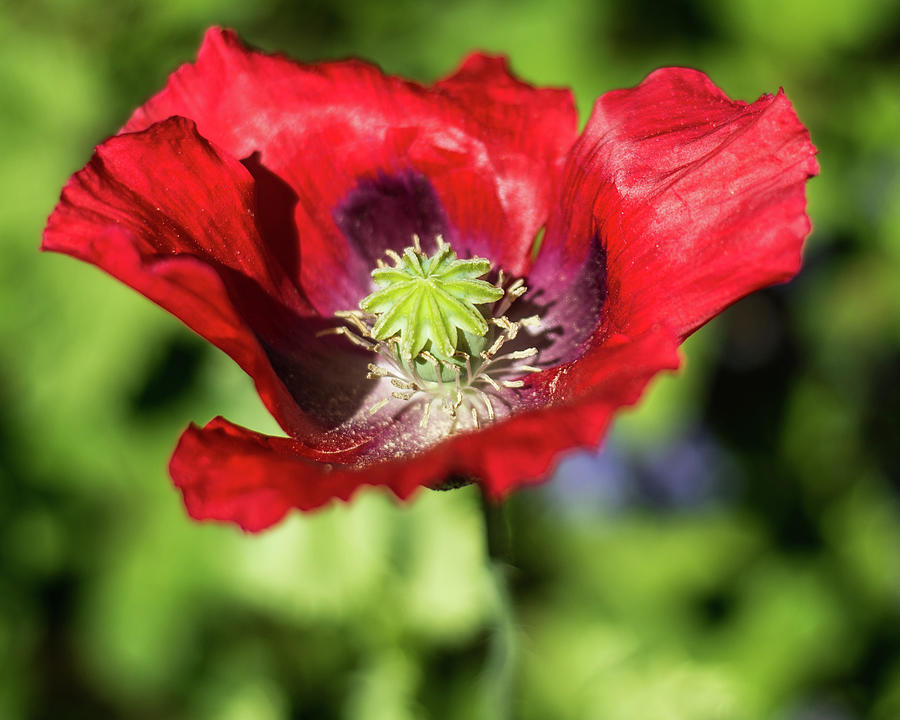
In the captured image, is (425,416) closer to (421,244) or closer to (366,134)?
(421,244)

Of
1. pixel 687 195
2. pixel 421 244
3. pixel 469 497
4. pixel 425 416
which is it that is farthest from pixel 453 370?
pixel 469 497

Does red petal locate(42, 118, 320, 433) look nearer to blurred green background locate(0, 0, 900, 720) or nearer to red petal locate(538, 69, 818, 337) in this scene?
red petal locate(538, 69, 818, 337)

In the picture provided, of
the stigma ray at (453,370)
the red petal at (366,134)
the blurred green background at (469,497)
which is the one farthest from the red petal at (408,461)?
the blurred green background at (469,497)

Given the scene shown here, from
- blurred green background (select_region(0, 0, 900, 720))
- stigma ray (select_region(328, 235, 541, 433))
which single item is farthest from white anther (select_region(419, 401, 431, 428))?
blurred green background (select_region(0, 0, 900, 720))

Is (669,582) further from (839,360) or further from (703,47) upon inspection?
(703,47)

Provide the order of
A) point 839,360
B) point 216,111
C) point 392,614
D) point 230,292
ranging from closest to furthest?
point 230,292, point 216,111, point 392,614, point 839,360

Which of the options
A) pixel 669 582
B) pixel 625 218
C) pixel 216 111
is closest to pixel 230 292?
pixel 216 111

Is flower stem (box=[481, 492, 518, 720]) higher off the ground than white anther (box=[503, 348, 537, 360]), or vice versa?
white anther (box=[503, 348, 537, 360])
